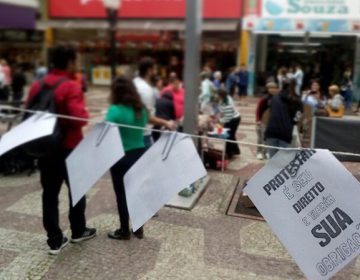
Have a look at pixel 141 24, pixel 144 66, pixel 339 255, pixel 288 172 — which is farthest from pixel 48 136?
pixel 141 24

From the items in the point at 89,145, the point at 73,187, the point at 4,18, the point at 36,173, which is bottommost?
Answer: the point at 36,173

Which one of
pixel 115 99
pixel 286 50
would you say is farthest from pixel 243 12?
pixel 115 99

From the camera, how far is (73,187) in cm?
405

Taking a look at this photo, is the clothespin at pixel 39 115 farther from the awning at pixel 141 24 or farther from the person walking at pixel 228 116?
the awning at pixel 141 24

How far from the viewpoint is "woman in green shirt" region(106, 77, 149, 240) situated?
4152 mm

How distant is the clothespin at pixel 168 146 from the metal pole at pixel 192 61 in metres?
2.12

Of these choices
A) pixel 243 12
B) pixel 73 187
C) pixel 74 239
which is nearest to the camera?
pixel 73 187

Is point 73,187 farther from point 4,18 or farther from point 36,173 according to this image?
point 4,18

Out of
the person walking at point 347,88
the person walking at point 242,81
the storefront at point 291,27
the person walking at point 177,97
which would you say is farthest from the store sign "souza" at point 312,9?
the person walking at point 177,97

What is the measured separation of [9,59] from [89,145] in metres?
20.8

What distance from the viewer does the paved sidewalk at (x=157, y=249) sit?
3873 mm

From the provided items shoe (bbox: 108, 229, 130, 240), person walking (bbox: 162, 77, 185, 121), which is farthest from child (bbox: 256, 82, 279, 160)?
shoe (bbox: 108, 229, 130, 240)

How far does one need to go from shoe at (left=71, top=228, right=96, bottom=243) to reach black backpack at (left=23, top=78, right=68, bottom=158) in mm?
998

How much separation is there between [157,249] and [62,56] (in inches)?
80.1
